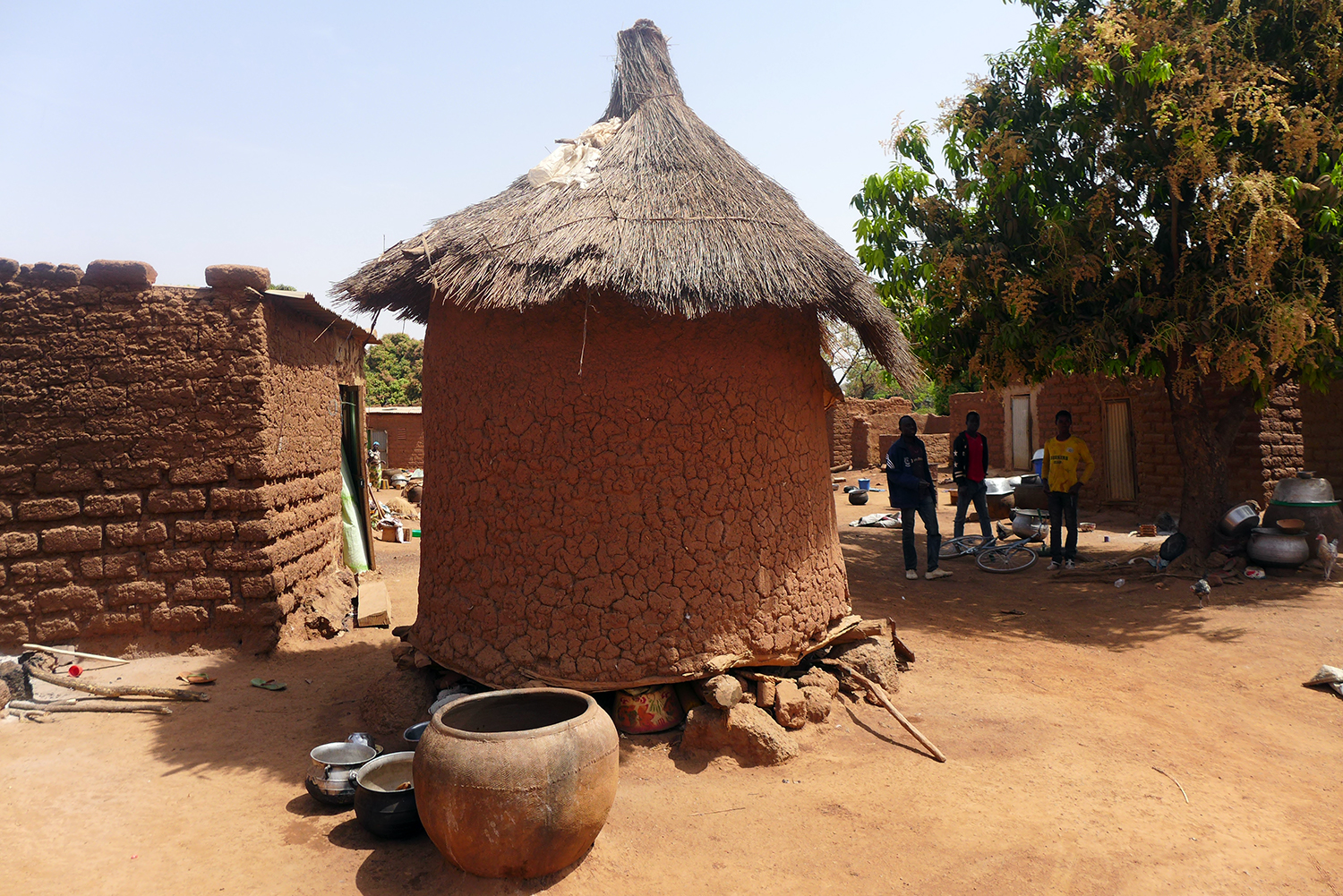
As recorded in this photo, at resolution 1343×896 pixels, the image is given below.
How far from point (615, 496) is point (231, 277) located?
3.52 m

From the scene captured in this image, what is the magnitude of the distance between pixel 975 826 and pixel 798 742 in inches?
38.9

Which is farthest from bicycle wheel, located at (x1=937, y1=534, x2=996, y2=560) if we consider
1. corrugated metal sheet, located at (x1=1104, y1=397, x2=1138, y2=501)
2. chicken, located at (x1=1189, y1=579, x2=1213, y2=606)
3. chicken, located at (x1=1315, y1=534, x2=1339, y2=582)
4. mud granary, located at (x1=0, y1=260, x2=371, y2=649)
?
mud granary, located at (x1=0, y1=260, x2=371, y2=649)

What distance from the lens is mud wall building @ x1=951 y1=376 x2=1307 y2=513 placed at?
9.16m

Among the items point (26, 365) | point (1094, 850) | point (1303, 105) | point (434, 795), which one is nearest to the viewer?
point (434, 795)

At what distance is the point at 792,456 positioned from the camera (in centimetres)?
436

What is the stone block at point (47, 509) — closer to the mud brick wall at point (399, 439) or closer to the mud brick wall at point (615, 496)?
the mud brick wall at point (615, 496)

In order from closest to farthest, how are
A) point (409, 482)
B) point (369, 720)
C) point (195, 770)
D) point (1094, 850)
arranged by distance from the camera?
point (1094, 850), point (195, 770), point (369, 720), point (409, 482)

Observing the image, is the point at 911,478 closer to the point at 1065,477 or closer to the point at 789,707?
the point at 1065,477

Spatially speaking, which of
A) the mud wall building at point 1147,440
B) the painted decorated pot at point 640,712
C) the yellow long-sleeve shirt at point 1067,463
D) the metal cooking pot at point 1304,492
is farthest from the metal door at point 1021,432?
the painted decorated pot at point 640,712

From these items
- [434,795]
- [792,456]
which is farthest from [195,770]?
[792,456]

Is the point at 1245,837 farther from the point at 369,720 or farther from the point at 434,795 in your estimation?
the point at 369,720

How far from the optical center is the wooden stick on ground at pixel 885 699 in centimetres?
395

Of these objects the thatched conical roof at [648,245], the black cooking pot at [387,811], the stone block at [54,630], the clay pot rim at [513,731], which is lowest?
the black cooking pot at [387,811]

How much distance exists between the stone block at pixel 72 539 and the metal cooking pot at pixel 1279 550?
9486 millimetres
